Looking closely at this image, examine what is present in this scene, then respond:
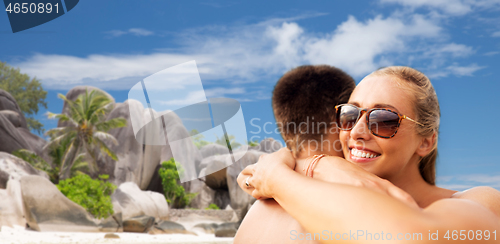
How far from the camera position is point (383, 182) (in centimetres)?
130

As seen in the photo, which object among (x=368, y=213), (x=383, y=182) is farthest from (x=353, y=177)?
(x=368, y=213)

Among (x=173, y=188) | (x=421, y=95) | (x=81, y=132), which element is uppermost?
(x=421, y=95)

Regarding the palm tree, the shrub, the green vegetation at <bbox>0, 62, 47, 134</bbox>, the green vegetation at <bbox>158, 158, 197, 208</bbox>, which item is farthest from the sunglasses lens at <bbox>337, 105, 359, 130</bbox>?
the green vegetation at <bbox>0, 62, 47, 134</bbox>

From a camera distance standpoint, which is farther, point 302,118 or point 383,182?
point 302,118

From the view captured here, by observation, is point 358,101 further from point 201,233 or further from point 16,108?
point 16,108

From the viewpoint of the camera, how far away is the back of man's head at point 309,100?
158cm

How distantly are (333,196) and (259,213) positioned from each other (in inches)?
23.7

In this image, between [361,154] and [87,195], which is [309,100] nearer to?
[361,154]

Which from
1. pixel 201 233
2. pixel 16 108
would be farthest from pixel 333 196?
pixel 16 108

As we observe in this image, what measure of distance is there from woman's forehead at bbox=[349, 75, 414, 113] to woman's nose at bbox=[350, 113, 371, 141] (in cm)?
7

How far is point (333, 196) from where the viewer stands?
3.76 feet

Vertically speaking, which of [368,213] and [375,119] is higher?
[375,119]

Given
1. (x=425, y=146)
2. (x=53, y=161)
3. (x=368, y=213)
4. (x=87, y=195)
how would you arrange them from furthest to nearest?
(x=53, y=161), (x=87, y=195), (x=425, y=146), (x=368, y=213)

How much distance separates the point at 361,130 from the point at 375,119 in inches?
3.2
